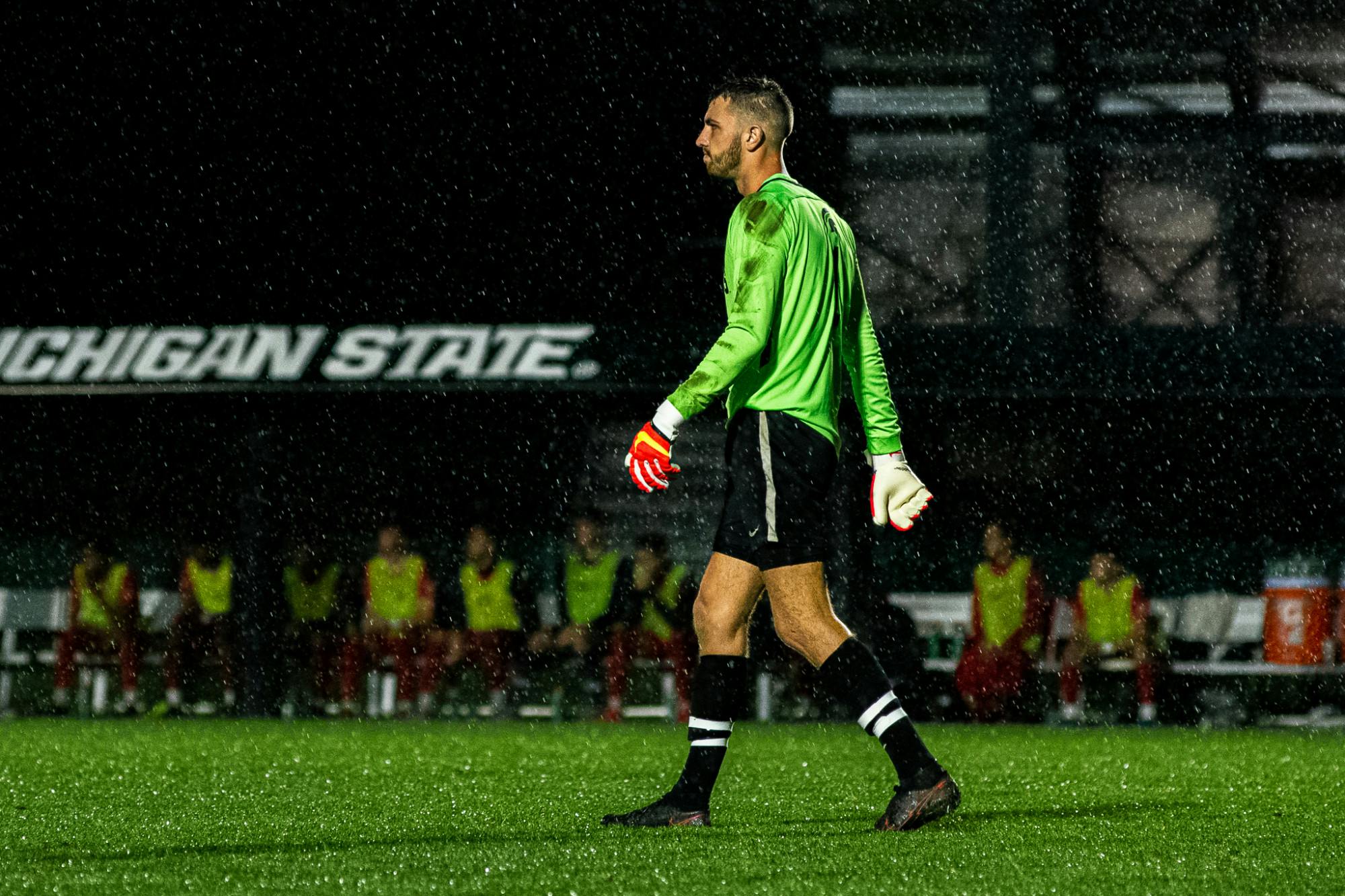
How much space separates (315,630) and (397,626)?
0.70m

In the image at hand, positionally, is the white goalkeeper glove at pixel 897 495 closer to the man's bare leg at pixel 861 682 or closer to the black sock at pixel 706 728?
the man's bare leg at pixel 861 682

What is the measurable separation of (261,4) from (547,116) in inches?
107

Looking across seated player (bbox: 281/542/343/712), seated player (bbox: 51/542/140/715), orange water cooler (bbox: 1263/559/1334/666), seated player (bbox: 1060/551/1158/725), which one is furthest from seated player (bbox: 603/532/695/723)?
orange water cooler (bbox: 1263/559/1334/666)

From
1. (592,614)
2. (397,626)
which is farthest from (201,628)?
(592,614)

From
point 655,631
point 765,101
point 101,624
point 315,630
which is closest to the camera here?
point 765,101

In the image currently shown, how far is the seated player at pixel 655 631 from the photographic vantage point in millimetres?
12641

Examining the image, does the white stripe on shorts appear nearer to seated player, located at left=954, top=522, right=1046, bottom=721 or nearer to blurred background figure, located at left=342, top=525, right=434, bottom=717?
seated player, located at left=954, top=522, right=1046, bottom=721

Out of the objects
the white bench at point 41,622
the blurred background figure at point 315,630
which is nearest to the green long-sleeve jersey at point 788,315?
the blurred background figure at point 315,630

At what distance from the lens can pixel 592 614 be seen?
12805 mm

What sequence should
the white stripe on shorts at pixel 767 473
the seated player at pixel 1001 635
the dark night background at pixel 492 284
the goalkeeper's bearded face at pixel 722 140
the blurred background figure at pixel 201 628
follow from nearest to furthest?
the white stripe on shorts at pixel 767 473, the goalkeeper's bearded face at pixel 722 140, the seated player at pixel 1001 635, the blurred background figure at pixel 201 628, the dark night background at pixel 492 284

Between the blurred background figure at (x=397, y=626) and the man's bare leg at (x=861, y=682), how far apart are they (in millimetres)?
8233

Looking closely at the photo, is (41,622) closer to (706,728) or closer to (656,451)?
(706,728)

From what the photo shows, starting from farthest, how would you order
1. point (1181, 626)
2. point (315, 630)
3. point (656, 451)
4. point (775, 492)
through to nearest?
point (1181, 626), point (315, 630), point (775, 492), point (656, 451)

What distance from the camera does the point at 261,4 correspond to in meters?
16.3
